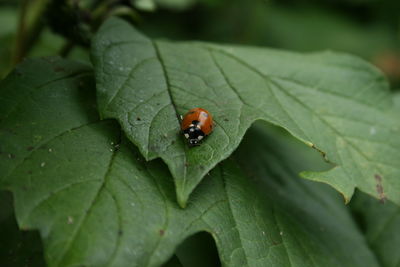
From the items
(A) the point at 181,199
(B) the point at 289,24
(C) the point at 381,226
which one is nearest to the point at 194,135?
(A) the point at 181,199

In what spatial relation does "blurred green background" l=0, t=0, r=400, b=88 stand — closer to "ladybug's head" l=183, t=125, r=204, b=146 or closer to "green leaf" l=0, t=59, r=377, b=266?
"green leaf" l=0, t=59, r=377, b=266

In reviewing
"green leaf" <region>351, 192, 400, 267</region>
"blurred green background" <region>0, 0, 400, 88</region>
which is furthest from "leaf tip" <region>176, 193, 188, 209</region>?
"blurred green background" <region>0, 0, 400, 88</region>

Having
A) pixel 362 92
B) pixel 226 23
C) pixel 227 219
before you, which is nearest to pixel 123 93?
pixel 227 219

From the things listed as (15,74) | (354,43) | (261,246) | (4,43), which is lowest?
(354,43)

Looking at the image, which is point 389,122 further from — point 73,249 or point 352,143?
point 73,249

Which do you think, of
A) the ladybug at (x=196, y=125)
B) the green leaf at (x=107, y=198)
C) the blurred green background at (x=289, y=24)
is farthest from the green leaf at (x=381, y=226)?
the blurred green background at (x=289, y=24)
